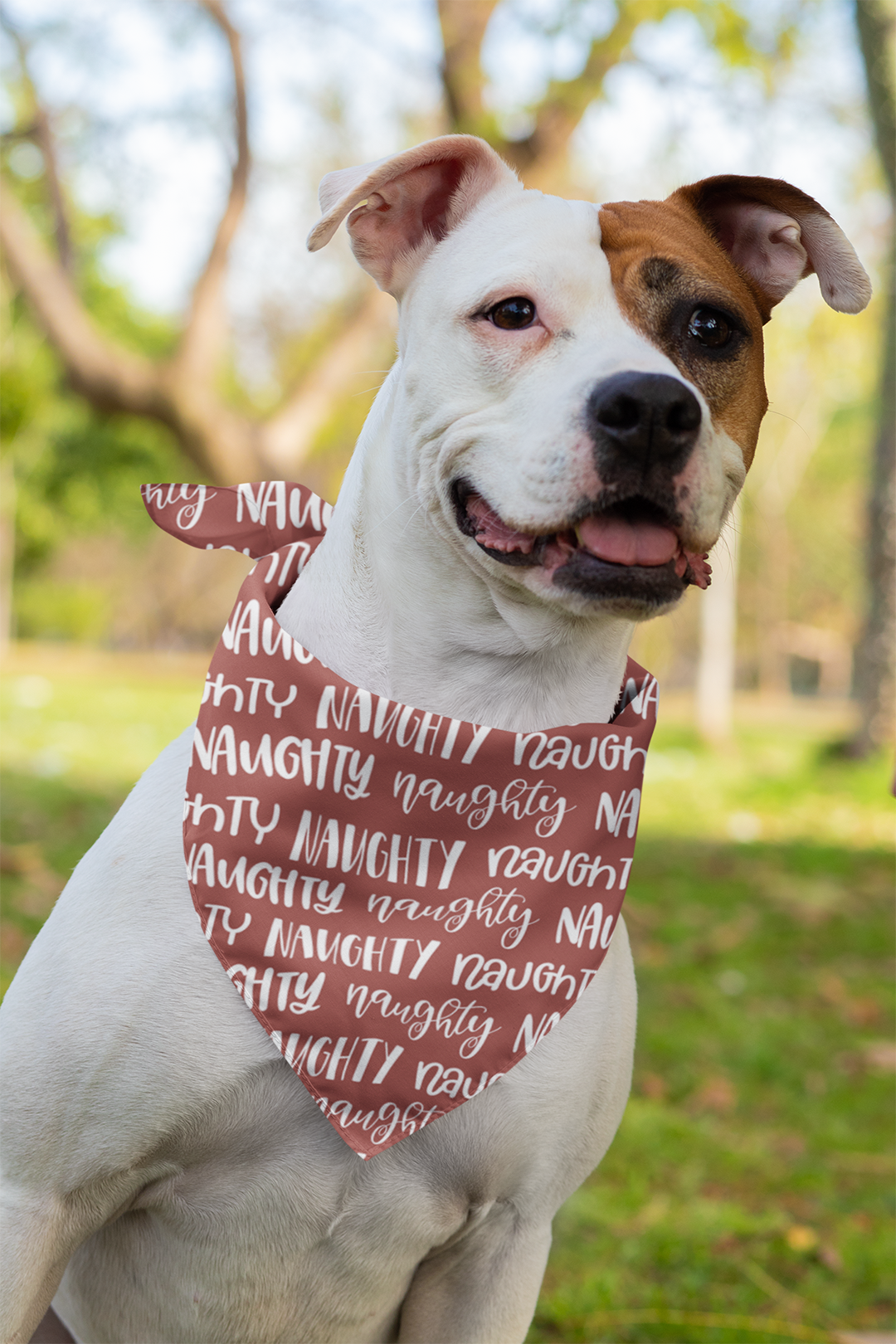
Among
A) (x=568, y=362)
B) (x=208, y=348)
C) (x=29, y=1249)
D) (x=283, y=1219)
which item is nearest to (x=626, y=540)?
(x=568, y=362)

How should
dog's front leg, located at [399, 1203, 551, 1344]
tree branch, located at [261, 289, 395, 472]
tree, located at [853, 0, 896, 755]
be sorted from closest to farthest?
dog's front leg, located at [399, 1203, 551, 1344] → tree, located at [853, 0, 896, 755] → tree branch, located at [261, 289, 395, 472]

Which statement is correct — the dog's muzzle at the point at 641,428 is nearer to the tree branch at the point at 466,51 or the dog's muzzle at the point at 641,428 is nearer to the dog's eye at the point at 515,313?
the dog's eye at the point at 515,313

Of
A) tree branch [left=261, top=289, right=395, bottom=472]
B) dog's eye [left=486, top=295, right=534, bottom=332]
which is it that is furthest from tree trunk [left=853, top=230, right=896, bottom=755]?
dog's eye [left=486, top=295, right=534, bottom=332]

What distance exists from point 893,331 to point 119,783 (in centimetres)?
682

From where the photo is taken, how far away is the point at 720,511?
1.96 metres

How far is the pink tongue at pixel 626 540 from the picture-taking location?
1.88 meters

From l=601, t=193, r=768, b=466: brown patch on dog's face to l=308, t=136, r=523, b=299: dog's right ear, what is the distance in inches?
9.7

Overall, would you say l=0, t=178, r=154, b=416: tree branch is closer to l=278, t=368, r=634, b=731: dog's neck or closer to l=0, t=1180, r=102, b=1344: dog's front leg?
l=278, t=368, r=634, b=731: dog's neck

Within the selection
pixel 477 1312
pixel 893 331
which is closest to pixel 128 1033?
pixel 477 1312

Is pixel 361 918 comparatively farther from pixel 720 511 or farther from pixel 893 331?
pixel 893 331

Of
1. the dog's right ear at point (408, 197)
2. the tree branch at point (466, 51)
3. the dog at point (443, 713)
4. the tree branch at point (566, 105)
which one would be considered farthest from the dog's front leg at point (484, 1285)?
the tree branch at point (466, 51)

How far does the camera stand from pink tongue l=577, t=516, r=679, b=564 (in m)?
1.88

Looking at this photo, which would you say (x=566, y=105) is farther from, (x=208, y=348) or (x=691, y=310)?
(x=691, y=310)

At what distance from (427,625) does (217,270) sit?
29.5 ft
